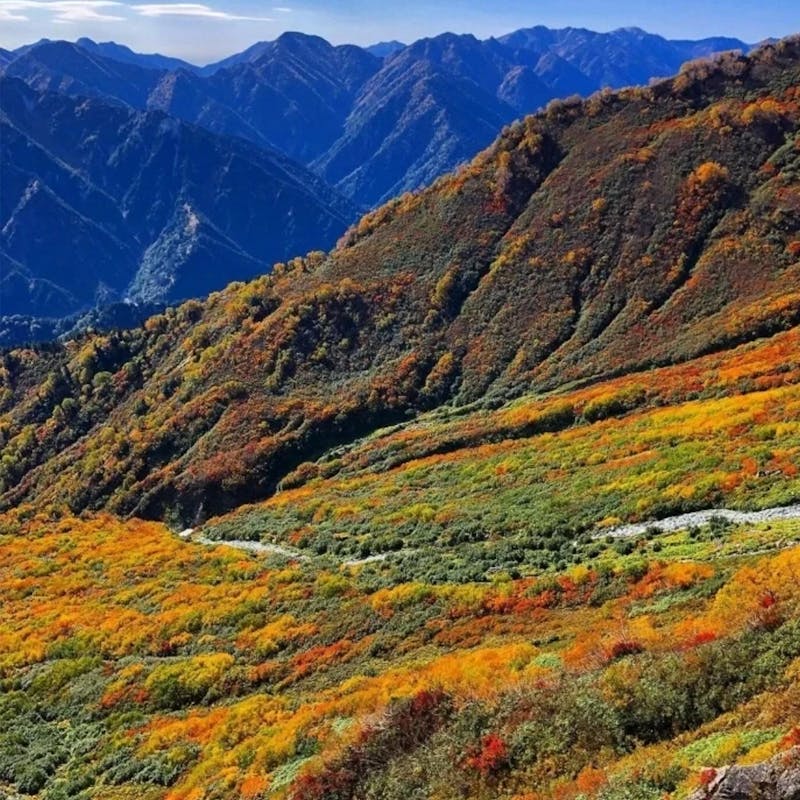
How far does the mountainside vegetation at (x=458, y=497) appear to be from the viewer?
20094mm

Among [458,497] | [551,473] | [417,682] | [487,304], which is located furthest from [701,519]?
[487,304]

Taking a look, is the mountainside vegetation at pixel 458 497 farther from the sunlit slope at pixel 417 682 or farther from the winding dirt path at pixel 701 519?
the winding dirt path at pixel 701 519

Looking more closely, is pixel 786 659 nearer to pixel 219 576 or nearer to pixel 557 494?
pixel 557 494

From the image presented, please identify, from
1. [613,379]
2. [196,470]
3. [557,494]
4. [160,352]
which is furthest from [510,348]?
[160,352]

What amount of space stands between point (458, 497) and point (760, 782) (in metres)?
44.3

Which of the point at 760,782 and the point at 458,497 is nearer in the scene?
the point at 760,782

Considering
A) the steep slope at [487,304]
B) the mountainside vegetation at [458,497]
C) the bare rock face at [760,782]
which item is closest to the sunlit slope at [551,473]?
the mountainside vegetation at [458,497]

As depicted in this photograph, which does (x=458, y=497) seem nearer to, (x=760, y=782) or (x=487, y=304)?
(x=760, y=782)

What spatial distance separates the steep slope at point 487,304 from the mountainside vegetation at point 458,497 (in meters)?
0.51

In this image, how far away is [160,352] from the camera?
138 meters

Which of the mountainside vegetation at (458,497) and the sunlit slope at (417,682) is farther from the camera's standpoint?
the mountainside vegetation at (458,497)

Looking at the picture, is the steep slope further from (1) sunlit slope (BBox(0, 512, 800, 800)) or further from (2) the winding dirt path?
(2) the winding dirt path

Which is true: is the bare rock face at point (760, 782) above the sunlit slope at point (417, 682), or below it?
above

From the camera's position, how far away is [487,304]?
348ft
